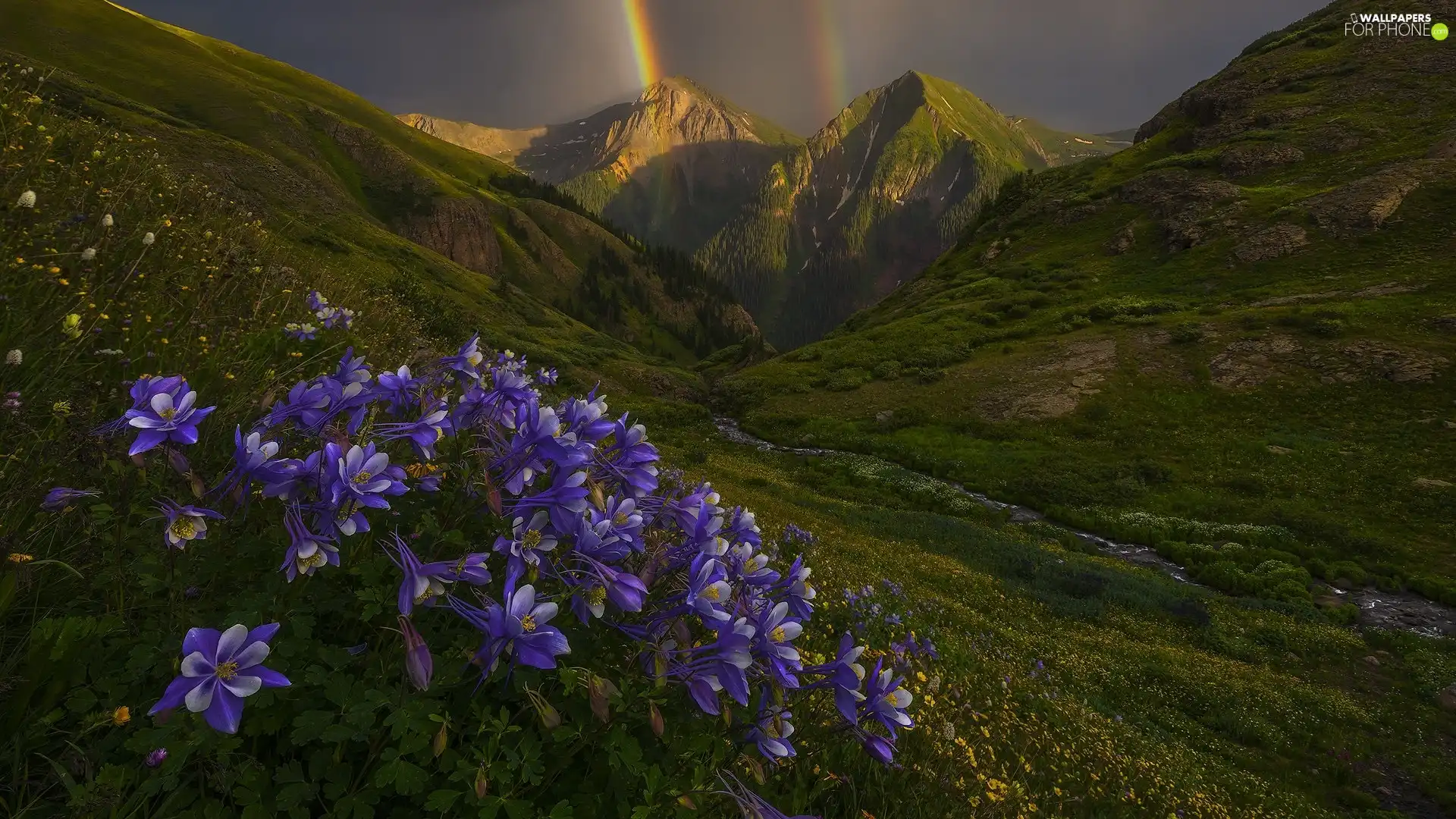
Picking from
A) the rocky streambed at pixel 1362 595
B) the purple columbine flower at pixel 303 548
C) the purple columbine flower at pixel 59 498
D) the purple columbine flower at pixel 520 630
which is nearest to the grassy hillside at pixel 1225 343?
the rocky streambed at pixel 1362 595

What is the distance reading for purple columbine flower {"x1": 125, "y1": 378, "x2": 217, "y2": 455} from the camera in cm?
159

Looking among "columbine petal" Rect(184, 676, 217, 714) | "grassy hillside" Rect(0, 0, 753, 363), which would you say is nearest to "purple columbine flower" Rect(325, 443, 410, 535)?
"columbine petal" Rect(184, 676, 217, 714)

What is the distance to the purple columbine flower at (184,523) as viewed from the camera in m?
1.62

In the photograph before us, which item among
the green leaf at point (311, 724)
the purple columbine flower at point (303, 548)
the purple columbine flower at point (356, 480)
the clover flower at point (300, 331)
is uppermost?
the clover flower at point (300, 331)

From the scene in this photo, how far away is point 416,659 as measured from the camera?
1.51 m

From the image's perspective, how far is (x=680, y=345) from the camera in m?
161

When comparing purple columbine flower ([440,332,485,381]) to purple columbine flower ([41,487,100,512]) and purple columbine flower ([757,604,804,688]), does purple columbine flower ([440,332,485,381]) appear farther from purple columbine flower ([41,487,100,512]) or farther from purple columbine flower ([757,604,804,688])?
purple columbine flower ([757,604,804,688])

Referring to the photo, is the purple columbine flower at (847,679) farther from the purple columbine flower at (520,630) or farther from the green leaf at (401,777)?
the green leaf at (401,777)

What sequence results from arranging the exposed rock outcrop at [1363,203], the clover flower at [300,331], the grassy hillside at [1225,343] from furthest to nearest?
the exposed rock outcrop at [1363,203] → the grassy hillside at [1225,343] → the clover flower at [300,331]

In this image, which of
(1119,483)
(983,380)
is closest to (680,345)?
(983,380)

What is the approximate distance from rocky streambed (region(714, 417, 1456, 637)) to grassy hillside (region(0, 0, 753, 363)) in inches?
2172

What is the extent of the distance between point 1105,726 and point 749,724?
7.69 m

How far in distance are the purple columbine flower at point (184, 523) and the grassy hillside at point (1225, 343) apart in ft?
81.1

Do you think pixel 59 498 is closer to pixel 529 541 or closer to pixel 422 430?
pixel 422 430
